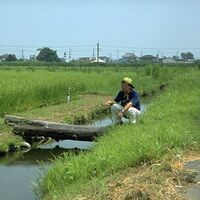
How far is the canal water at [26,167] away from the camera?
7859 millimetres

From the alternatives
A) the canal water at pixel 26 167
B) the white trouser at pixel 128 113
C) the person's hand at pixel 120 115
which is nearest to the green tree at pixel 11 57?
the canal water at pixel 26 167

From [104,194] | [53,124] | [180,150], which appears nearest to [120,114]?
[53,124]

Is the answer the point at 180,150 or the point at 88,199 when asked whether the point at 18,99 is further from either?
the point at 88,199

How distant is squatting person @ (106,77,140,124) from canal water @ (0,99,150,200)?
938 mm

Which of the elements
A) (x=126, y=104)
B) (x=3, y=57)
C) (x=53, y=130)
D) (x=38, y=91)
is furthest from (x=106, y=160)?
(x=3, y=57)

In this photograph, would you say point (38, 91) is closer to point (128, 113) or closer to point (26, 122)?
point (26, 122)

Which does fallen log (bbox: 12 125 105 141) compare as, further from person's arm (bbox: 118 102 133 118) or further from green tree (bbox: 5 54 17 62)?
green tree (bbox: 5 54 17 62)

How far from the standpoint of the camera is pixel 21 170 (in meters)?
→ 9.63

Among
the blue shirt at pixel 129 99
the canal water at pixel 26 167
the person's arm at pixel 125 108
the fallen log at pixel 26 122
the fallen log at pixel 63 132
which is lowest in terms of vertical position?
the canal water at pixel 26 167

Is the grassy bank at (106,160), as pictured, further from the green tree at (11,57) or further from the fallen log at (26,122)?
the green tree at (11,57)

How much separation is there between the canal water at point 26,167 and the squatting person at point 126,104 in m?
0.94

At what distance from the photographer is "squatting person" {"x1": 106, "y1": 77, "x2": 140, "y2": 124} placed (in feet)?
33.9

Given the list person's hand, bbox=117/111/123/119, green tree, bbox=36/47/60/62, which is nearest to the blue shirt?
person's hand, bbox=117/111/123/119

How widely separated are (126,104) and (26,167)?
2.64 metres
